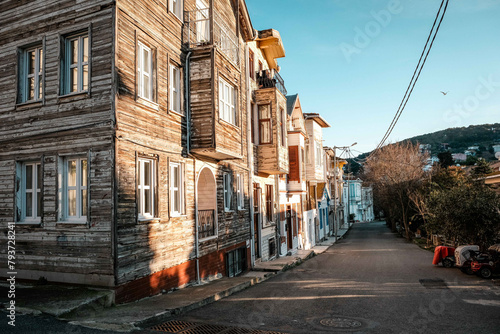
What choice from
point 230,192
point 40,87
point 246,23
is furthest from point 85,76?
point 246,23

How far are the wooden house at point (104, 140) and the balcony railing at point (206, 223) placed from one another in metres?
0.73

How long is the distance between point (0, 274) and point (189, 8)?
10.2m

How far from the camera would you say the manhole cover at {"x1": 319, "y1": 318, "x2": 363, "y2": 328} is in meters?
7.97

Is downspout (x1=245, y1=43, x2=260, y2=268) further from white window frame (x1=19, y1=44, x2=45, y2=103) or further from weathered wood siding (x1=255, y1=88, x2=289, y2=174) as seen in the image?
white window frame (x1=19, y1=44, x2=45, y2=103)

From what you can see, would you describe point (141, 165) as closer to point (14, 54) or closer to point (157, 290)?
point (157, 290)

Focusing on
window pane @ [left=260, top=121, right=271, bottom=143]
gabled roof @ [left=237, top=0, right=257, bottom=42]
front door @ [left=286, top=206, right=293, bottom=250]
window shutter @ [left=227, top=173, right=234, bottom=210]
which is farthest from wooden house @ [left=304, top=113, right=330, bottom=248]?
window shutter @ [left=227, top=173, right=234, bottom=210]

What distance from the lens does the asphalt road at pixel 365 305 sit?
7.98 m

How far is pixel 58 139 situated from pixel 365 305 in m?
9.05

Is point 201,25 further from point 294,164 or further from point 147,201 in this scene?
point 294,164

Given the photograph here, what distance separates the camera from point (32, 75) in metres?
10.4

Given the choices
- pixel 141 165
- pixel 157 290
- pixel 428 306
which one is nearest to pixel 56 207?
pixel 141 165

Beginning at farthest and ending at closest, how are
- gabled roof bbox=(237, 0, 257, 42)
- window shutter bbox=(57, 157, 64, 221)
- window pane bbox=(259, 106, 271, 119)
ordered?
window pane bbox=(259, 106, 271, 119), gabled roof bbox=(237, 0, 257, 42), window shutter bbox=(57, 157, 64, 221)

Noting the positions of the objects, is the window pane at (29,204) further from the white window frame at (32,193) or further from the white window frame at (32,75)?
the white window frame at (32,75)

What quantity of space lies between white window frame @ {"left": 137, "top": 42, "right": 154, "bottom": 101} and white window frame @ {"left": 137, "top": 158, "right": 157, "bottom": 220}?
181 cm
